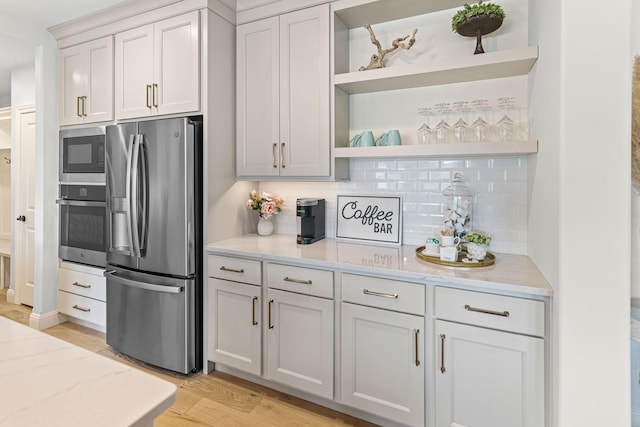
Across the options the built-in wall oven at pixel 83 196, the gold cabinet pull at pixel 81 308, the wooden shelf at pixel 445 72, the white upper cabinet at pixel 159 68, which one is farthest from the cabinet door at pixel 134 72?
the gold cabinet pull at pixel 81 308

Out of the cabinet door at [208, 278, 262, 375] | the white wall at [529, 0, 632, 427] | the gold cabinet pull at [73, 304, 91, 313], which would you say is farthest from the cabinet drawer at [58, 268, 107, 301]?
the white wall at [529, 0, 632, 427]

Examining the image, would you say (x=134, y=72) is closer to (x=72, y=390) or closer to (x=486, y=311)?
(x=72, y=390)

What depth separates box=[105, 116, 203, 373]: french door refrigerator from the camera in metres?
2.32

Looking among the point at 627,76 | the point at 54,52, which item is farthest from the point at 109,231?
the point at 627,76

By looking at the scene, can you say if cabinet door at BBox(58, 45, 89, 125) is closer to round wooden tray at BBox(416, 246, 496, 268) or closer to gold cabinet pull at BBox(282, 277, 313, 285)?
gold cabinet pull at BBox(282, 277, 313, 285)

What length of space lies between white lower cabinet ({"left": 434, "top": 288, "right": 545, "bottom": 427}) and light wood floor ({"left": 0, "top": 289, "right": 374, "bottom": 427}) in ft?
1.91

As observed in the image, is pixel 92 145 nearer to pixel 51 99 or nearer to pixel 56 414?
pixel 51 99

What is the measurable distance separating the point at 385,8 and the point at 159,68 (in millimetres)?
1608

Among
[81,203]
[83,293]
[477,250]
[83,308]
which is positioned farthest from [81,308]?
[477,250]

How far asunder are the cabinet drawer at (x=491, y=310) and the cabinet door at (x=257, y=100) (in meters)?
1.38

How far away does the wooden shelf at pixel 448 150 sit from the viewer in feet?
5.85

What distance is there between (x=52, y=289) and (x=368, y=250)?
2973 millimetres

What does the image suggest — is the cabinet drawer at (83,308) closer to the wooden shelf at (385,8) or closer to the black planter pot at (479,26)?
the wooden shelf at (385,8)

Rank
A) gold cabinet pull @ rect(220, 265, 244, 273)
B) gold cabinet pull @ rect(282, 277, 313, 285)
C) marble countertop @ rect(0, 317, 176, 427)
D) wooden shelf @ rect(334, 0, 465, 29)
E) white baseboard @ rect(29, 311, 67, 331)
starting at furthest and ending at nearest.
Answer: white baseboard @ rect(29, 311, 67, 331) < gold cabinet pull @ rect(220, 265, 244, 273) < wooden shelf @ rect(334, 0, 465, 29) < gold cabinet pull @ rect(282, 277, 313, 285) < marble countertop @ rect(0, 317, 176, 427)
